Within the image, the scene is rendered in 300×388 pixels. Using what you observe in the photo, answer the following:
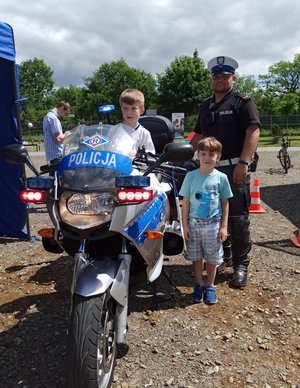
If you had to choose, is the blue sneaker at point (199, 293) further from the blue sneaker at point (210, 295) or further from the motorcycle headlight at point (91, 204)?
the motorcycle headlight at point (91, 204)

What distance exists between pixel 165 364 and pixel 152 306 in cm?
79

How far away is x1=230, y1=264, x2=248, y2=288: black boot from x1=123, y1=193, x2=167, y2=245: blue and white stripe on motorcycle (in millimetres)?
1245

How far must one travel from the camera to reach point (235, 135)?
400cm

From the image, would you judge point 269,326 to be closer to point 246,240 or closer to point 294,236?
point 246,240

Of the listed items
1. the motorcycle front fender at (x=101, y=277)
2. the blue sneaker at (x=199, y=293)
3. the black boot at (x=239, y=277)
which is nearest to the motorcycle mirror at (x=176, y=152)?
the motorcycle front fender at (x=101, y=277)

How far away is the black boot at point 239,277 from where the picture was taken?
4039 mm

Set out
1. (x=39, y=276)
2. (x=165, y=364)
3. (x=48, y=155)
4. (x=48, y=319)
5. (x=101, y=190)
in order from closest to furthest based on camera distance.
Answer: (x=101, y=190) → (x=165, y=364) → (x=48, y=319) → (x=39, y=276) → (x=48, y=155)

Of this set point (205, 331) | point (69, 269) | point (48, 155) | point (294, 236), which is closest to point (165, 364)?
point (205, 331)

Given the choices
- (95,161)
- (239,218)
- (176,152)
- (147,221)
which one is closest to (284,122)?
(239,218)

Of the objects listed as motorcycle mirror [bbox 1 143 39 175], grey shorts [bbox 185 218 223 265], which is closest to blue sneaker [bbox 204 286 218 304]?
grey shorts [bbox 185 218 223 265]

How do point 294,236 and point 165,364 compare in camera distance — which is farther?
point 294,236

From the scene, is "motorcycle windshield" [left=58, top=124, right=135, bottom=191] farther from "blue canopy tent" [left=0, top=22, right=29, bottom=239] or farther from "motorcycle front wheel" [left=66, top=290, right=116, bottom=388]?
"blue canopy tent" [left=0, top=22, right=29, bottom=239]

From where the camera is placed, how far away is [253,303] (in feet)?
12.2

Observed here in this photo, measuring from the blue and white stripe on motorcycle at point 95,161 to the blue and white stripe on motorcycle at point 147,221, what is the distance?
364mm
